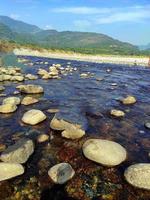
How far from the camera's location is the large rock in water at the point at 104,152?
12570mm

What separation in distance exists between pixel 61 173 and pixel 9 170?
2.02m

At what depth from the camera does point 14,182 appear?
11094 millimetres

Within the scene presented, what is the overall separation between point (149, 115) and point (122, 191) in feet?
A: 33.6

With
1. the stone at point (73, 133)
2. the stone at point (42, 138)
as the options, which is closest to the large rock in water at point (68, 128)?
the stone at point (73, 133)

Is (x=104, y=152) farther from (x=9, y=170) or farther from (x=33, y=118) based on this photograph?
(x=33, y=118)

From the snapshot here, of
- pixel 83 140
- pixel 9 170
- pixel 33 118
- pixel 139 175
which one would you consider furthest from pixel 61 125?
pixel 139 175

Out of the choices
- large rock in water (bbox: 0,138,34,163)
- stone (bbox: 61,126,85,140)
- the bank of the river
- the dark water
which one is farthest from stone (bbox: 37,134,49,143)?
the bank of the river

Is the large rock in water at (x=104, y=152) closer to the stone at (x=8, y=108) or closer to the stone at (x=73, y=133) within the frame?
the stone at (x=73, y=133)

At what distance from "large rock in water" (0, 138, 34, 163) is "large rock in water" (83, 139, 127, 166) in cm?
252

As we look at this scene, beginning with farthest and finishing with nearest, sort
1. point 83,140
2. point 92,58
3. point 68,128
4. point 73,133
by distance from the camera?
point 92,58 < point 68,128 < point 73,133 < point 83,140

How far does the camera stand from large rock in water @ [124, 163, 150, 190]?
11.1 metres

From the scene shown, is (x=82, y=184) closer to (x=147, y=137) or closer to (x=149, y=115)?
(x=147, y=137)

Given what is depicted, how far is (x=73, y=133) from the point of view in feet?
49.8

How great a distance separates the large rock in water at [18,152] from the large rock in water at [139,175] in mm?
4331
